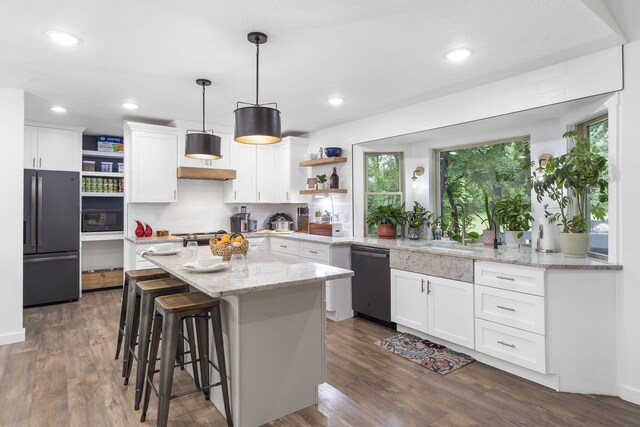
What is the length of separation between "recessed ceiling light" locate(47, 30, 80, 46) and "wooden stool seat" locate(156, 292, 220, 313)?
181 centimetres

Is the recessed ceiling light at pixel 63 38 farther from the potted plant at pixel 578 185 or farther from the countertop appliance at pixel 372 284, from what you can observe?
the potted plant at pixel 578 185

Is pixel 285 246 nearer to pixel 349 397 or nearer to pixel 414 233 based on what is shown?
pixel 414 233

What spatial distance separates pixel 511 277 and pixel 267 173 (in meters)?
3.71

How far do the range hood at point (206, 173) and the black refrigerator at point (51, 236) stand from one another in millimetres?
1500

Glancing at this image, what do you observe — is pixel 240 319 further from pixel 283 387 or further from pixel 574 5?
pixel 574 5

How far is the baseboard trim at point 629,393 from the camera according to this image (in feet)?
8.16

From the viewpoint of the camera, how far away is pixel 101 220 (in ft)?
18.2

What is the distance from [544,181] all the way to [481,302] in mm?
1107

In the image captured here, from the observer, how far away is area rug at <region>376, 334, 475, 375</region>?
121 inches

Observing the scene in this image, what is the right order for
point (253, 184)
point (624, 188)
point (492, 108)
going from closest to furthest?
point (624, 188), point (492, 108), point (253, 184)

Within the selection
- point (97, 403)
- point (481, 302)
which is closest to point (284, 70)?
point (481, 302)

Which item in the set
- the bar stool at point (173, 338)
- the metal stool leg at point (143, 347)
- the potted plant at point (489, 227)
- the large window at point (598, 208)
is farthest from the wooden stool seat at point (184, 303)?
the large window at point (598, 208)

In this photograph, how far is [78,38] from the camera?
2.48 m

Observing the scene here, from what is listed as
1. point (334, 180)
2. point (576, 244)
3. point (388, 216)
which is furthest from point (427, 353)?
point (334, 180)
